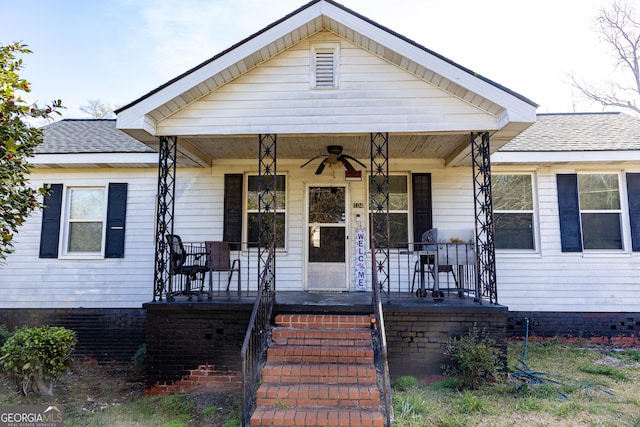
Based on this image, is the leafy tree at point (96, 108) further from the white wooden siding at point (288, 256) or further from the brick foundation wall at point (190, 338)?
the brick foundation wall at point (190, 338)

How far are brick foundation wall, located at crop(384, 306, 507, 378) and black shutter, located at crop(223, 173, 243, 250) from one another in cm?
342

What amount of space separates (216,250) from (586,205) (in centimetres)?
681

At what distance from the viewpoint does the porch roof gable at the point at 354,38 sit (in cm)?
530

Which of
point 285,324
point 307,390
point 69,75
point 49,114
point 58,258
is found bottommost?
point 307,390

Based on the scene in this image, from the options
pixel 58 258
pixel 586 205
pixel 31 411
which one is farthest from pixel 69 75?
pixel 586 205

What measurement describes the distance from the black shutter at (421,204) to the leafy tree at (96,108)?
2480 cm

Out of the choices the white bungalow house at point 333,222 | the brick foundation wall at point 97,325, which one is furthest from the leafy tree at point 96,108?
the brick foundation wall at point 97,325

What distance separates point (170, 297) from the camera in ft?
18.3

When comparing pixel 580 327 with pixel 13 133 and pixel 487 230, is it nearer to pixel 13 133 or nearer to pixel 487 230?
pixel 487 230

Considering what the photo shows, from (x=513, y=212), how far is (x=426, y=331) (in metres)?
3.58

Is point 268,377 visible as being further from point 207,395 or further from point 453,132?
point 453,132

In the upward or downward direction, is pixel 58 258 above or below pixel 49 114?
below

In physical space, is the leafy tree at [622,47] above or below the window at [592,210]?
above

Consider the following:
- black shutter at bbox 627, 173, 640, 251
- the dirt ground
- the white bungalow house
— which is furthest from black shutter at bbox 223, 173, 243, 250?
black shutter at bbox 627, 173, 640, 251
